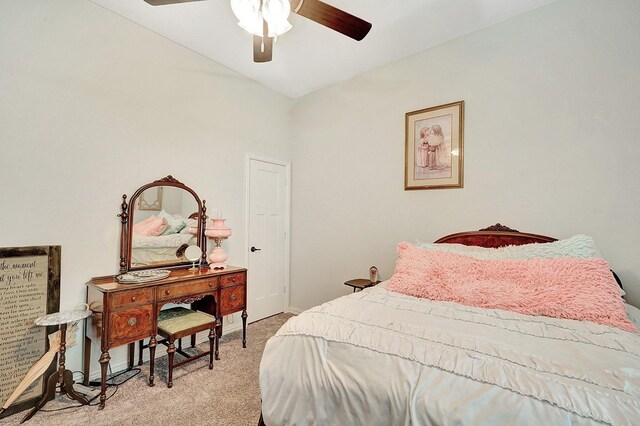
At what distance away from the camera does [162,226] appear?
274 centimetres

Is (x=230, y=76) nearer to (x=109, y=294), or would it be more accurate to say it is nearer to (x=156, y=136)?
(x=156, y=136)

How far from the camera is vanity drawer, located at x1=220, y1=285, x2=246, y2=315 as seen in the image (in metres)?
2.73

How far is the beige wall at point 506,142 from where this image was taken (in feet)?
6.87

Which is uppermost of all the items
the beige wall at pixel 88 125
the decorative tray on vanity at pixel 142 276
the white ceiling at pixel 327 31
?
the white ceiling at pixel 327 31

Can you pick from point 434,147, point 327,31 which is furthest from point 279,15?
point 434,147

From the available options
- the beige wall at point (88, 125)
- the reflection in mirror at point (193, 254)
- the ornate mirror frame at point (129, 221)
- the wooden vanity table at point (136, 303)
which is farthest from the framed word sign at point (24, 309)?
the reflection in mirror at point (193, 254)

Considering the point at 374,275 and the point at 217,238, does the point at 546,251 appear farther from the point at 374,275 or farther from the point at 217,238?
the point at 217,238

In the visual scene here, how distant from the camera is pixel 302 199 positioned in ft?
13.0

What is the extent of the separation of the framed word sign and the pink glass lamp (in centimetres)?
114

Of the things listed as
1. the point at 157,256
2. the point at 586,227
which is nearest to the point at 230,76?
the point at 157,256

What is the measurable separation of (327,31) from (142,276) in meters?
2.66

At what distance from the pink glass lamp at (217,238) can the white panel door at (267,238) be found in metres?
0.59

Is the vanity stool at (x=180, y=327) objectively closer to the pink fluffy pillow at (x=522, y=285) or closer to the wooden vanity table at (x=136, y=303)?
the wooden vanity table at (x=136, y=303)

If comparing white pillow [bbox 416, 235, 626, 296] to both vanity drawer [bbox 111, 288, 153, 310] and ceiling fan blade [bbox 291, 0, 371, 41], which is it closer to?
ceiling fan blade [bbox 291, 0, 371, 41]
